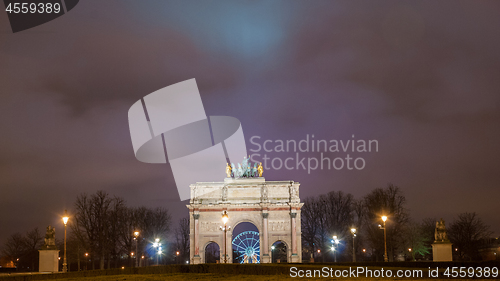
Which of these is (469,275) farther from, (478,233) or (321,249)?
(321,249)

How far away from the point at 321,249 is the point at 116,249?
34980 millimetres

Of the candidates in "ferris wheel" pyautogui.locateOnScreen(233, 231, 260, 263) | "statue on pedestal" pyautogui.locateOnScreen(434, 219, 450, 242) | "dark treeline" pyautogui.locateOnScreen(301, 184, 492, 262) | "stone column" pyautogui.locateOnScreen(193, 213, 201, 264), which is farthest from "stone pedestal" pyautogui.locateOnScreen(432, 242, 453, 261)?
"stone column" pyautogui.locateOnScreen(193, 213, 201, 264)

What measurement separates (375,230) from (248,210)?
63.8 feet

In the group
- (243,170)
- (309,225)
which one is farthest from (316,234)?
(243,170)

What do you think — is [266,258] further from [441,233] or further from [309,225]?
[441,233]

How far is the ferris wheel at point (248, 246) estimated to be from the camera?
76812 millimetres

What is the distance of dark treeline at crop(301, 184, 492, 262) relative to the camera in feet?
249

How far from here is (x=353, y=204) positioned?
3676 inches

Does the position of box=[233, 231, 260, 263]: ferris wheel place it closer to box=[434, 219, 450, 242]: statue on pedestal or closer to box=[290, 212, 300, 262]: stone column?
box=[290, 212, 300, 262]: stone column

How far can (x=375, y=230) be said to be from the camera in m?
76.4

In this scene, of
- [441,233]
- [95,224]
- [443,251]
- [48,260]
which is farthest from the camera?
[95,224]

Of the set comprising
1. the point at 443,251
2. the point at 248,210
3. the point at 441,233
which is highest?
the point at 248,210

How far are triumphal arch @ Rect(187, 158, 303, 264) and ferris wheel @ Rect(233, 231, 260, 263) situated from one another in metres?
2.52

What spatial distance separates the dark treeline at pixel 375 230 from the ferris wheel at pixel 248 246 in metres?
11.6
